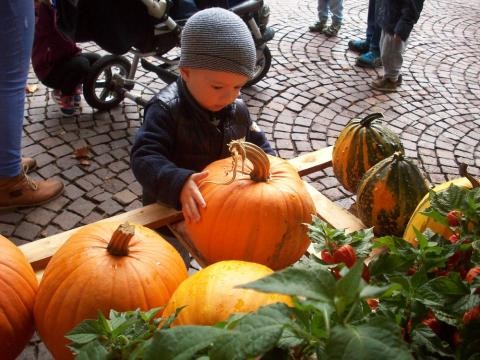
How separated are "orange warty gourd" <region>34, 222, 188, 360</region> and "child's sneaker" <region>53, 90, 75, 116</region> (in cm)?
280

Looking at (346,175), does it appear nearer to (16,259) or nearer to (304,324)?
(16,259)

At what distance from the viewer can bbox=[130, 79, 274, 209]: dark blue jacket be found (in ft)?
5.22

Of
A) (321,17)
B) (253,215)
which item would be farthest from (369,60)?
(253,215)

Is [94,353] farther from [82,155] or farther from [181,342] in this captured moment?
[82,155]

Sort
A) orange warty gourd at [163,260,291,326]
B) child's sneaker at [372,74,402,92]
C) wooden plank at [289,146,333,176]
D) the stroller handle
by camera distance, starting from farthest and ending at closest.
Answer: child's sneaker at [372,74,402,92]
the stroller handle
wooden plank at [289,146,333,176]
orange warty gourd at [163,260,291,326]

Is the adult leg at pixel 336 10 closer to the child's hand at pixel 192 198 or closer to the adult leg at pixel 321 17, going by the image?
the adult leg at pixel 321 17

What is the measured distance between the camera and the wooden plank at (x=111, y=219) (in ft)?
4.85

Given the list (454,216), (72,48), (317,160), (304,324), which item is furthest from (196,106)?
(72,48)

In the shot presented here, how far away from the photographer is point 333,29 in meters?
5.79

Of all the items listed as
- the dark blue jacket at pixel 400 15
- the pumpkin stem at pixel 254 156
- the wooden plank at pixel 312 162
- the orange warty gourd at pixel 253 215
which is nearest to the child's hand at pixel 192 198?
the orange warty gourd at pixel 253 215

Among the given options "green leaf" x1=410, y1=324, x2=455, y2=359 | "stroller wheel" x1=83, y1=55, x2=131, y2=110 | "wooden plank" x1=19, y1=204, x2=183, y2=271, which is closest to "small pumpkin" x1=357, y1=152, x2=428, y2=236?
"wooden plank" x1=19, y1=204, x2=183, y2=271

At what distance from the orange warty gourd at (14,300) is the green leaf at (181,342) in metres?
0.74

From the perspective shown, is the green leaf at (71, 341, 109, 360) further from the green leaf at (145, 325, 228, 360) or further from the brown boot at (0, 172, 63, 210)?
the brown boot at (0, 172, 63, 210)

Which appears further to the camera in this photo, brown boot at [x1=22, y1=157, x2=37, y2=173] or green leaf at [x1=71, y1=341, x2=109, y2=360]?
brown boot at [x1=22, y1=157, x2=37, y2=173]
